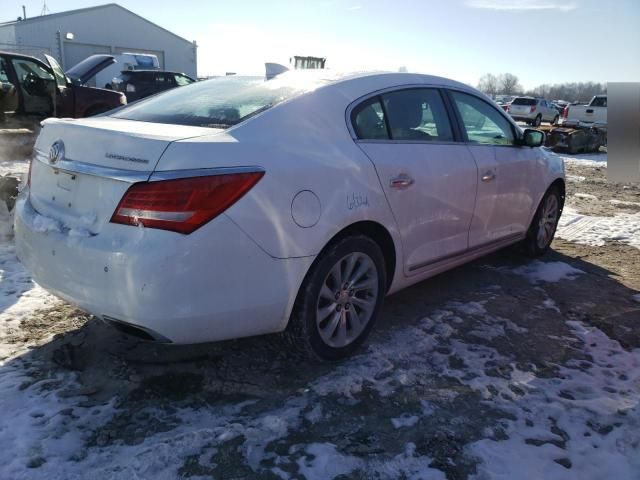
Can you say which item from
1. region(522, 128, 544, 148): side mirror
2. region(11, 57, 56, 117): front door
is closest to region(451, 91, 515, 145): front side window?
region(522, 128, 544, 148): side mirror

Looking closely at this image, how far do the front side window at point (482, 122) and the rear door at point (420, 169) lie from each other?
243 millimetres

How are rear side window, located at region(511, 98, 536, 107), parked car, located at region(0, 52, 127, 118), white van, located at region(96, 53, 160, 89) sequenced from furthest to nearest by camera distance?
rear side window, located at region(511, 98, 536, 107) < white van, located at region(96, 53, 160, 89) < parked car, located at region(0, 52, 127, 118)

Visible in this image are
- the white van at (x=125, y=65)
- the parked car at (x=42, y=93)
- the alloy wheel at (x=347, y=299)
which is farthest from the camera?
the white van at (x=125, y=65)

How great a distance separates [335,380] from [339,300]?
1.41 ft

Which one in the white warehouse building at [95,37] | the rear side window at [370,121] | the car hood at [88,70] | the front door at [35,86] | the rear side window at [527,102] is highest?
the white warehouse building at [95,37]

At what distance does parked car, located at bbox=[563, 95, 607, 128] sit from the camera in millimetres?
21067

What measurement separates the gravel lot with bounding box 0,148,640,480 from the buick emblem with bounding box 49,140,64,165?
1.11 m

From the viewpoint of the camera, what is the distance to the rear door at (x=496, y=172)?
3.87m

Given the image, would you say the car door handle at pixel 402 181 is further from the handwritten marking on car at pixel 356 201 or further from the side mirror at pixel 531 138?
the side mirror at pixel 531 138

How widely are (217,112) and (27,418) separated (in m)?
1.74

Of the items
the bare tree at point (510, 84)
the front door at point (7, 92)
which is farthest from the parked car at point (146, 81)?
the bare tree at point (510, 84)

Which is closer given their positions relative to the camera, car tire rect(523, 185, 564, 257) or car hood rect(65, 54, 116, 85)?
car tire rect(523, 185, 564, 257)

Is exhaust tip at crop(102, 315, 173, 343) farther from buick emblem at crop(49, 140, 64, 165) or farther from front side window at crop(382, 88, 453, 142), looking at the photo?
front side window at crop(382, 88, 453, 142)

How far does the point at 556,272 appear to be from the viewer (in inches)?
188
